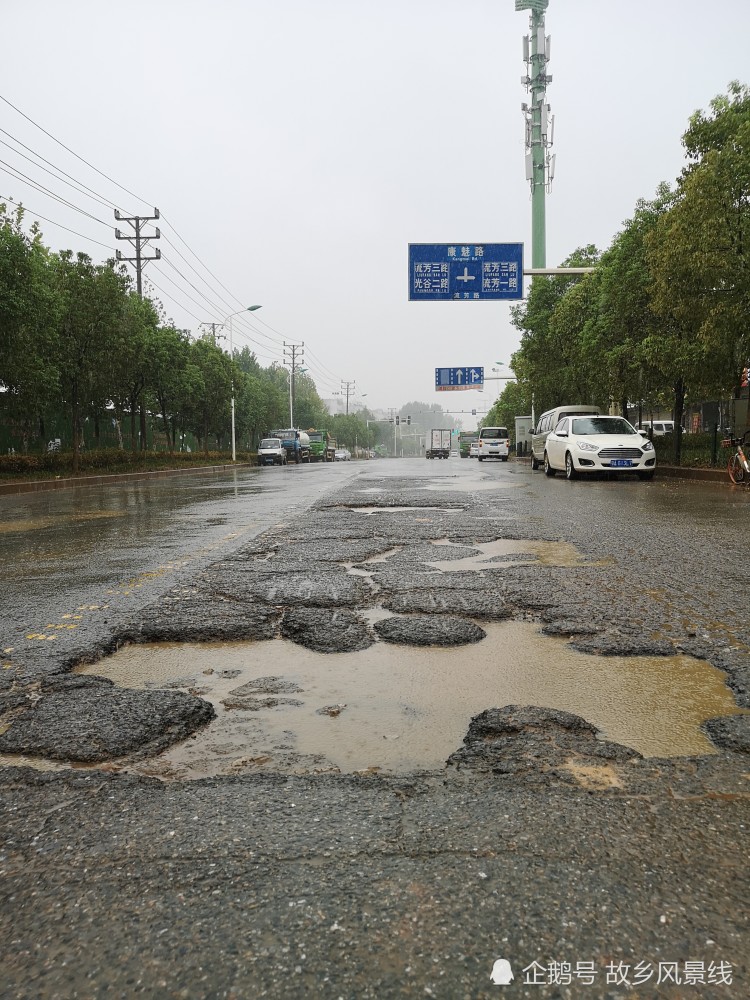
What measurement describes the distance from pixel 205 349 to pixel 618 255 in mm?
24631

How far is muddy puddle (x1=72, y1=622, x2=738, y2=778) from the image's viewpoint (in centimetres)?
216

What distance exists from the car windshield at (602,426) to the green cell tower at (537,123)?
14619 mm

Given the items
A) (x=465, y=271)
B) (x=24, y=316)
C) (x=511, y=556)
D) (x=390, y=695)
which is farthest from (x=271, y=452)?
(x=390, y=695)

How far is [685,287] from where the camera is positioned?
51.8ft

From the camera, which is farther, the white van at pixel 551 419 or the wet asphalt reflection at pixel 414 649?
the white van at pixel 551 419

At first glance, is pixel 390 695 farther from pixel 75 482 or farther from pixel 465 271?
pixel 465 271

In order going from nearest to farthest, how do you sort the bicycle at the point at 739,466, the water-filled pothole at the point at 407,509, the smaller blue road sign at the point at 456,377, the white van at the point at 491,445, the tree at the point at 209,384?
the water-filled pothole at the point at 407,509, the bicycle at the point at 739,466, the tree at the point at 209,384, the white van at the point at 491,445, the smaller blue road sign at the point at 456,377

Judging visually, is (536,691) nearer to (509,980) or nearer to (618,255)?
(509,980)

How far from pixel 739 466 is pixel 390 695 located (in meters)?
13.5

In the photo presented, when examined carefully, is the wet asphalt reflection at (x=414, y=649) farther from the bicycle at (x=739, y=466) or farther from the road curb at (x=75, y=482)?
the road curb at (x=75, y=482)

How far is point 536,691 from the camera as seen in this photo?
269cm

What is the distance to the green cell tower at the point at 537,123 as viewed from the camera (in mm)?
32219

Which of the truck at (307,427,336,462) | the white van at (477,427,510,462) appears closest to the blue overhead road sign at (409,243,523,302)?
the white van at (477,427,510,462)

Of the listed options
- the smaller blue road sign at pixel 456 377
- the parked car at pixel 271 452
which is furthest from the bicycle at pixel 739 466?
the smaller blue road sign at pixel 456 377
